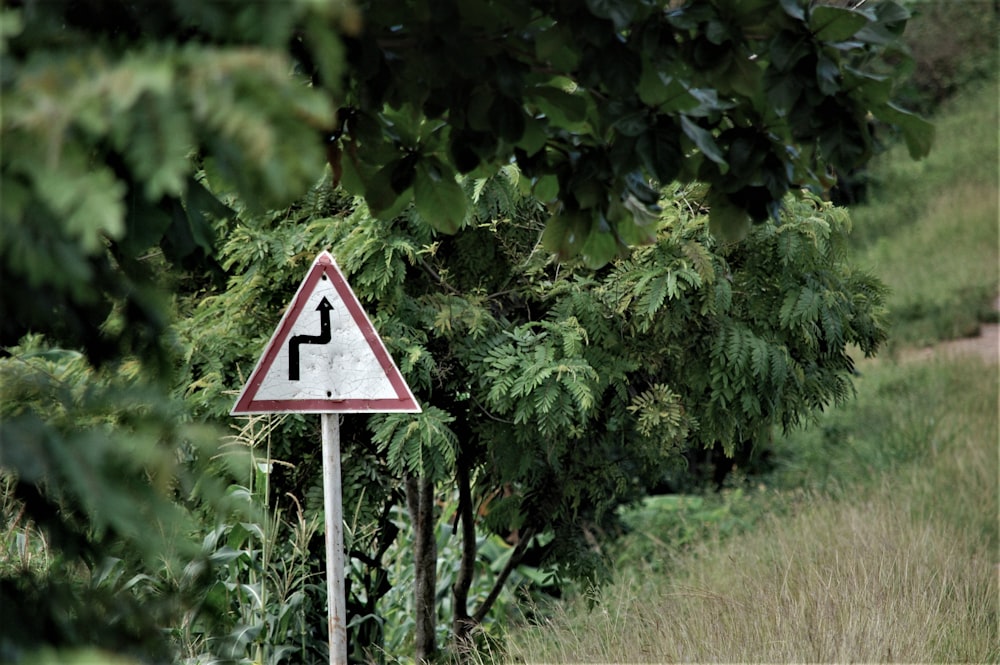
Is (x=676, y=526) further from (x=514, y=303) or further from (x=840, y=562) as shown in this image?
(x=514, y=303)

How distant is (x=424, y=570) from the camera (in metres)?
4.82

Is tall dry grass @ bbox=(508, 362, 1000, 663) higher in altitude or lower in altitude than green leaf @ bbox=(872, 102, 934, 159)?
lower

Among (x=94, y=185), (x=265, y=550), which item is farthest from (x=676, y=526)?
(x=94, y=185)

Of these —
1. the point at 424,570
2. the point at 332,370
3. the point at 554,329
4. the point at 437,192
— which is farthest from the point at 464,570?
the point at 437,192

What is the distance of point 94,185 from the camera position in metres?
1.06

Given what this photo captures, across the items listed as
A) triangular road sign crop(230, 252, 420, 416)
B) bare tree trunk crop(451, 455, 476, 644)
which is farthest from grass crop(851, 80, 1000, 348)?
triangular road sign crop(230, 252, 420, 416)

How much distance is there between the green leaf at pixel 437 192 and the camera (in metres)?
2.25

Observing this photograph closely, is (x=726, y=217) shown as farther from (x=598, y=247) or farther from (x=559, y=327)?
(x=559, y=327)

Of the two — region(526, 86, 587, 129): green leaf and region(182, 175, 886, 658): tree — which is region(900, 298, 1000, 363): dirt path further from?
region(526, 86, 587, 129): green leaf

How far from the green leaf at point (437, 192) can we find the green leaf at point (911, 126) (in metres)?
0.86

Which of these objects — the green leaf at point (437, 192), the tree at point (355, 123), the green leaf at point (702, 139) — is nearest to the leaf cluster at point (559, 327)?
the tree at point (355, 123)

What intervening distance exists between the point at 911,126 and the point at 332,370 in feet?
6.82

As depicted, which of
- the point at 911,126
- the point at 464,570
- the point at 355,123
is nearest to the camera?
the point at 911,126

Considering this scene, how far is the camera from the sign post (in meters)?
3.49
